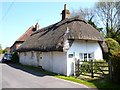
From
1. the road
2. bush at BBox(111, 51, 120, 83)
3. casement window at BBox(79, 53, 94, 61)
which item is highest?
casement window at BBox(79, 53, 94, 61)

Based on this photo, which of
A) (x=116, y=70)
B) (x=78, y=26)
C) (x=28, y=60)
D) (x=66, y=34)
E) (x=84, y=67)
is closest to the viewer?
(x=116, y=70)

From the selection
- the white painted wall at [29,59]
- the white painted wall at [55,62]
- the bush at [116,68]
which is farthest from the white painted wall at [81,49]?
the white painted wall at [29,59]

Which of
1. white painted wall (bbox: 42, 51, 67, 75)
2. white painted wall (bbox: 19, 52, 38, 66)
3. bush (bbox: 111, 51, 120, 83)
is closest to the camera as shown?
bush (bbox: 111, 51, 120, 83)

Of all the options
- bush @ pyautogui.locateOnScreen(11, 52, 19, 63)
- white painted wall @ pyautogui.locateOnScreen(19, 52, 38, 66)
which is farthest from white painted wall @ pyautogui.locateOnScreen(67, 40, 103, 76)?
bush @ pyautogui.locateOnScreen(11, 52, 19, 63)

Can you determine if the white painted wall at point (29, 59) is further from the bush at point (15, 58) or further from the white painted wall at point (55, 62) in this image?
the bush at point (15, 58)

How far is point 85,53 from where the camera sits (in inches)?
910

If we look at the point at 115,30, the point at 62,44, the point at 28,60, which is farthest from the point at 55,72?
the point at 115,30

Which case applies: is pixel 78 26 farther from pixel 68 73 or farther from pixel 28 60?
pixel 28 60

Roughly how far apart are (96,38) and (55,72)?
223 inches

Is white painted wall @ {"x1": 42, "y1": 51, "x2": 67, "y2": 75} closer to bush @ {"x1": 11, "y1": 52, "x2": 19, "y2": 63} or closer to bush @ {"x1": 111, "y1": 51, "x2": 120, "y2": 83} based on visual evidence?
bush @ {"x1": 111, "y1": 51, "x2": 120, "y2": 83}

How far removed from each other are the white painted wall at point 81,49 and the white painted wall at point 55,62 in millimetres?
490

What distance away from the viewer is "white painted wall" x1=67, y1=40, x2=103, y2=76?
20795 millimetres

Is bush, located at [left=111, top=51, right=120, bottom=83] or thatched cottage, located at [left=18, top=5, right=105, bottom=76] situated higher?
thatched cottage, located at [left=18, top=5, right=105, bottom=76]

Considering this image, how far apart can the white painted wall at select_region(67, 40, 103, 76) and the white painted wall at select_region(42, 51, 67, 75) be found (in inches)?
19.3
